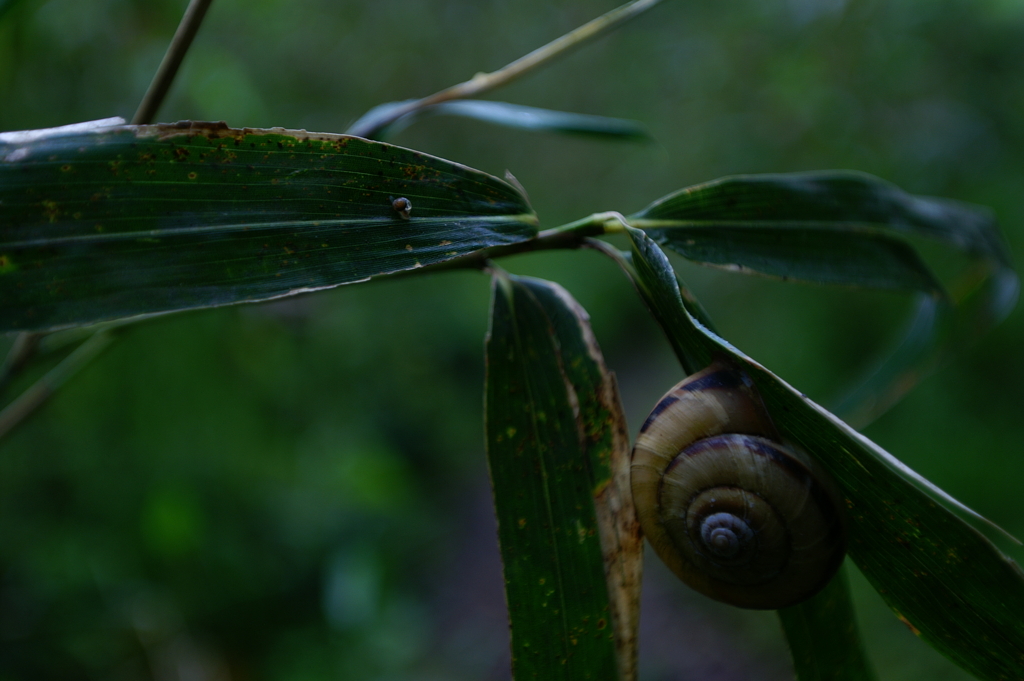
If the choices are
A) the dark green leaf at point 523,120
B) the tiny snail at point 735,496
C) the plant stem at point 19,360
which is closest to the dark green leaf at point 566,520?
the tiny snail at point 735,496

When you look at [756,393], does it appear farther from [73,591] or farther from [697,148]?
[697,148]

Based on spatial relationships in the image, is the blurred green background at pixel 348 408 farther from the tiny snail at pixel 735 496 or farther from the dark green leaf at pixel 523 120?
the tiny snail at pixel 735 496

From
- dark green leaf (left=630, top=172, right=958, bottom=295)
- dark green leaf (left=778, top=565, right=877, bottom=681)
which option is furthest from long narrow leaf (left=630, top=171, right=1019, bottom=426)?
dark green leaf (left=778, top=565, right=877, bottom=681)

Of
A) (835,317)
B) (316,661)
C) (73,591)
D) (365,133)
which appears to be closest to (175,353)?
(73,591)

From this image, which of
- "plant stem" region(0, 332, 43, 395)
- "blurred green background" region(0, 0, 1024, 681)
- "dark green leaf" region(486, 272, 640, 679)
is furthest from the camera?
"blurred green background" region(0, 0, 1024, 681)

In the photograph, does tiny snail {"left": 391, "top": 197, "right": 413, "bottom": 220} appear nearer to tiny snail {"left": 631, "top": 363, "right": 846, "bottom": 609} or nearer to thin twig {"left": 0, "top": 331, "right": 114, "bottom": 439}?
tiny snail {"left": 631, "top": 363, "right": 846, "bottom": 609}

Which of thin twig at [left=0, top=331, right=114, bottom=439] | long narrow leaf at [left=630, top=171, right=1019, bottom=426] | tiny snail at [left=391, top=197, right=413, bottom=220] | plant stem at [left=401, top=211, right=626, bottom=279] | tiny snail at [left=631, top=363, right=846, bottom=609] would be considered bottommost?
tiny snail at [left=631, top=363, right=846, bottom=609]
